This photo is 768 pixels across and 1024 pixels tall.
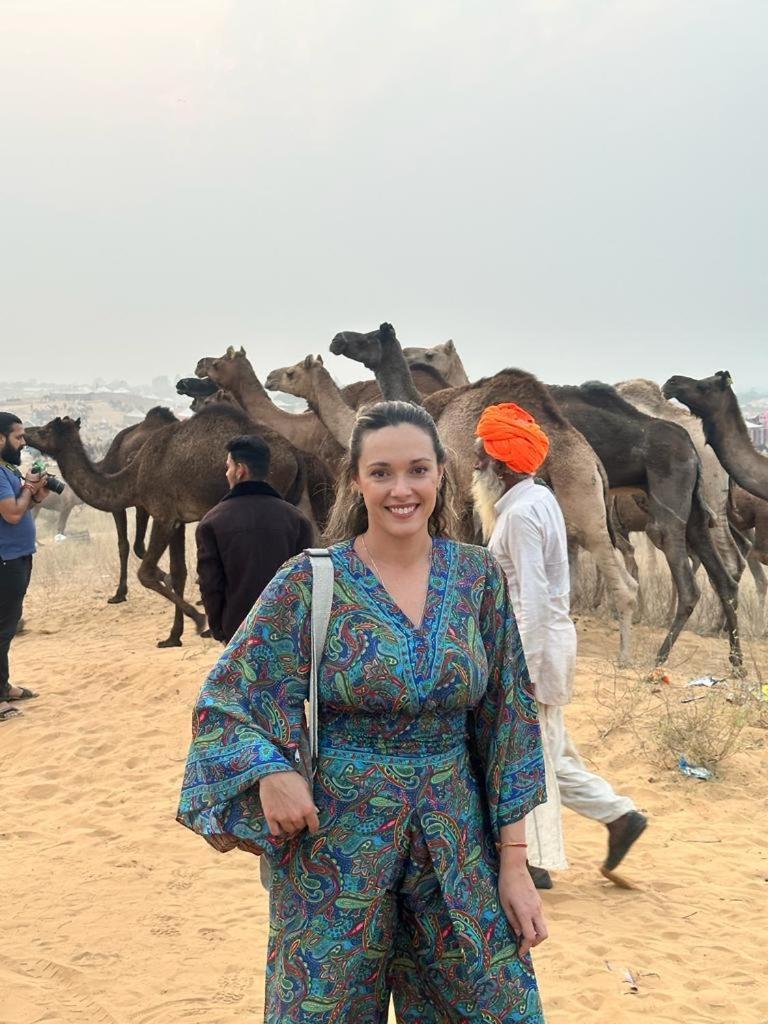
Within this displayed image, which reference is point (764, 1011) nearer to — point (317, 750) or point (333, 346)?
point (317, 750)

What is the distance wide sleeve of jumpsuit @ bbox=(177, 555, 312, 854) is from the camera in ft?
7.22

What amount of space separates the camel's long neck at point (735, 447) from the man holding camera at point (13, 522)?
6.71 meters

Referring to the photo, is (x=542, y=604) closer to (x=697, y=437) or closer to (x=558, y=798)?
(x=558, y=798)

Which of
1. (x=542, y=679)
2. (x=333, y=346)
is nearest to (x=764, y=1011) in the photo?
(x=542, y=679)

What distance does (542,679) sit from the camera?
4270 mm

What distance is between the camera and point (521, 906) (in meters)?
2.28

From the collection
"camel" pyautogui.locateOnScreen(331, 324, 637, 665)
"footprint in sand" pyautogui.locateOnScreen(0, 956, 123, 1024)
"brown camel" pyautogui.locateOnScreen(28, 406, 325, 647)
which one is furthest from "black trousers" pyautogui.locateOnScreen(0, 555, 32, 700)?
"footprint in sand" pyautogui.locateOnScreen(0, 956, 123, 1024)

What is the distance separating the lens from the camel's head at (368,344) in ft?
35.6

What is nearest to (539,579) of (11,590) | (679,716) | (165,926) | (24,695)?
(165,926)

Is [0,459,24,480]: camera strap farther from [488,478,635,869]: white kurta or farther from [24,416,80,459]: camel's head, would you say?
[488,478,635,869]: white kurta

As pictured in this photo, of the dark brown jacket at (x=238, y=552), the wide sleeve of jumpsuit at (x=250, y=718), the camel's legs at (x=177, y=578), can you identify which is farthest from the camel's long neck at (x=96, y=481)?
the wide sleeve of jumpsuit at (x=250, y=718)

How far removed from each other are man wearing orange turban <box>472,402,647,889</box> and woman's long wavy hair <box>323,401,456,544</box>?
1.46 meters

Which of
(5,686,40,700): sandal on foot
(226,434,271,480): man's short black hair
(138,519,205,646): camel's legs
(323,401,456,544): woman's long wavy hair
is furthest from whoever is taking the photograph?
(138,519,205,646): camel's legs

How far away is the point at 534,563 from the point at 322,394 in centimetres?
803
